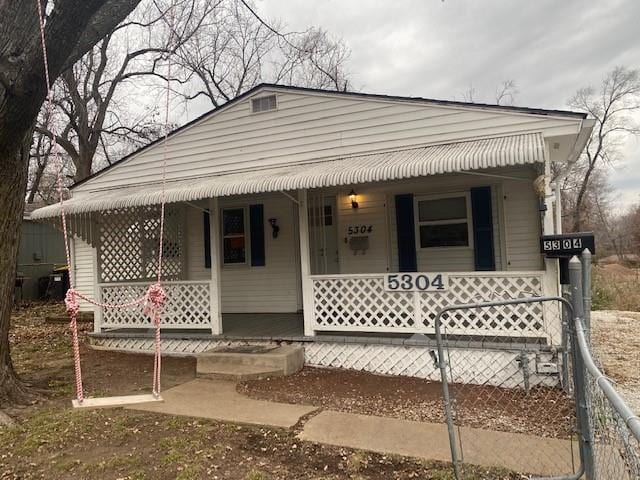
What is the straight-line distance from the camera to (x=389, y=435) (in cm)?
402

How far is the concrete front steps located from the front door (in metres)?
2.47

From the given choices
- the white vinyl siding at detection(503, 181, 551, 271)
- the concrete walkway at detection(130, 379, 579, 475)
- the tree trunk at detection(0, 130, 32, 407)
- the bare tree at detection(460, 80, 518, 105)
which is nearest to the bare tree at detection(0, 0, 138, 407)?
the tree trunk at detection(0, 130, 32, 407)

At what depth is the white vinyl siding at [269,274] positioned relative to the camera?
30.1ft

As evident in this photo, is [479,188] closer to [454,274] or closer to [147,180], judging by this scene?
[454,274]

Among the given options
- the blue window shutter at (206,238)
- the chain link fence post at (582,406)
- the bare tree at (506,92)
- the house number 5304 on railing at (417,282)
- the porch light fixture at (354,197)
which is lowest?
the chain link fence post at (582,406)

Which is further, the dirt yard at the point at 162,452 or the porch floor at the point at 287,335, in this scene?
the porch floor at the point at 287,335

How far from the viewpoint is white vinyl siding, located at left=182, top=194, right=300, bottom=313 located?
9.17 m

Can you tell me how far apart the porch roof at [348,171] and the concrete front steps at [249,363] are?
224cm

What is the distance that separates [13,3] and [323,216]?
5590mm

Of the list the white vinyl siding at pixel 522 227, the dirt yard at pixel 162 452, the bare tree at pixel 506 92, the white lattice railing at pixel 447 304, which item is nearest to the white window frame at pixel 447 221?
the white vinyl siding at pixel 522 227

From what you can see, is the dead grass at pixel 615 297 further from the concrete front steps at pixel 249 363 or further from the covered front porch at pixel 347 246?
the concrete front steps at pixel 249 363

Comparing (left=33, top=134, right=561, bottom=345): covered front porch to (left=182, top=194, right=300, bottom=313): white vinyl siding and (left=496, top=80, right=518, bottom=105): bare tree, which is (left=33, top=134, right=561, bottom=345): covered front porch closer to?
(left=182, top=194, right=300, bottom=313): white vinyl siding

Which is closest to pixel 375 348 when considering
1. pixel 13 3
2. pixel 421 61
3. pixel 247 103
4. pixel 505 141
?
pixel 505 141

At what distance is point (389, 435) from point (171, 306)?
4.97 meters
